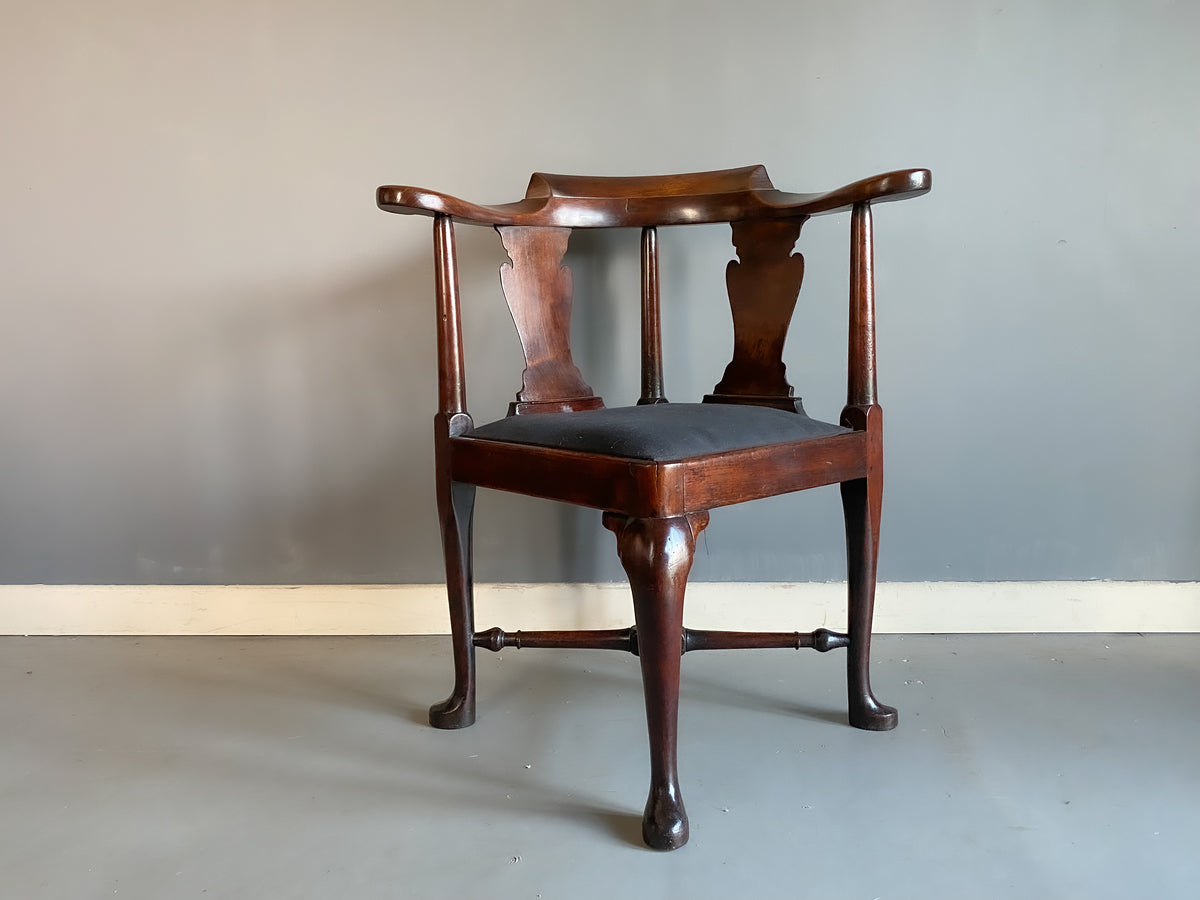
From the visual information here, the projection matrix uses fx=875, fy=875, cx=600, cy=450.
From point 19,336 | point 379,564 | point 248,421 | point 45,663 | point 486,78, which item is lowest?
point 45,663

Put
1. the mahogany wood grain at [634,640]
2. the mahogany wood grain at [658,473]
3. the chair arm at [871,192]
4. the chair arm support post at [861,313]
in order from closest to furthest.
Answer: the mahogany wood grain at [658,473] → the chair arm at [871,192] → the chair arm support post at [861,313] → the mahogany wood grain at [634,640]

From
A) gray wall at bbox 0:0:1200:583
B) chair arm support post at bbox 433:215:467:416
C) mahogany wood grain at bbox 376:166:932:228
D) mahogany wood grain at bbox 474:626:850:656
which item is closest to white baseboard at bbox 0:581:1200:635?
gray wall at bbox 0:0:1200:583

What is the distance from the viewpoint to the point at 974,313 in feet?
5.47

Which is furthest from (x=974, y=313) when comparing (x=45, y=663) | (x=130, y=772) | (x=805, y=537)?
(x=45, y=663)

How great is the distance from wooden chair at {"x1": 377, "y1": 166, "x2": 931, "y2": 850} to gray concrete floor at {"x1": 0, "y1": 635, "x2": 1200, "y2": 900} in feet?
0.37

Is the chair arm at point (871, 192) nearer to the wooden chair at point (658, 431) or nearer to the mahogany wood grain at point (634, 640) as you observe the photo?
the wooden chair at point (658, 431)

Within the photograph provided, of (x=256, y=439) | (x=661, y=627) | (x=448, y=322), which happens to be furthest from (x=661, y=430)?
(x=256, y=439)

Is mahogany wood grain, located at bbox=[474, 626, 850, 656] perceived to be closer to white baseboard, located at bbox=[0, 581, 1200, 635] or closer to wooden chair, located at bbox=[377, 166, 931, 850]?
wooden chair, located at bbox=[377, 166, 931, 850]

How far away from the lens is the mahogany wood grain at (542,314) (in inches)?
54.6

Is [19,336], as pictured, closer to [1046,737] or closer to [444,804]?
[444,804]

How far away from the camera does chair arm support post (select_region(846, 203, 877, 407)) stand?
122cm

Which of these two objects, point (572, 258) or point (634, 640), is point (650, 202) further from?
point (634, 640)

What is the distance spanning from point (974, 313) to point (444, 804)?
1.28 meters

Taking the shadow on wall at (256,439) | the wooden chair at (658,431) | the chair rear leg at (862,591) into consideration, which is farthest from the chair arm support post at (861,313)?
the shadow on wall at (256,439)
